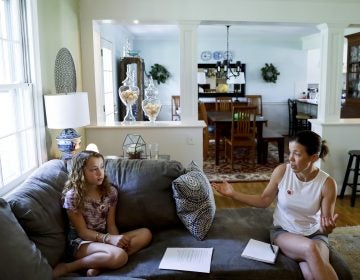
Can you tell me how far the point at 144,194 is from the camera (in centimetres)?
245

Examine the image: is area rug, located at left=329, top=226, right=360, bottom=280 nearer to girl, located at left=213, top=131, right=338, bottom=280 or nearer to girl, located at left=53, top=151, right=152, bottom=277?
girl, located at left=213, top=131, right=338, bottom=280

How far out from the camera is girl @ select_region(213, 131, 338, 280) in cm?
205

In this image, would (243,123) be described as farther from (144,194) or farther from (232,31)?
(144,194)

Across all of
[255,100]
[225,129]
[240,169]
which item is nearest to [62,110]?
[240,169]

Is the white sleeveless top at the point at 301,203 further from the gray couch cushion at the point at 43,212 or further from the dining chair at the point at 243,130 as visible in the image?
the dining chair at the point at 243,130

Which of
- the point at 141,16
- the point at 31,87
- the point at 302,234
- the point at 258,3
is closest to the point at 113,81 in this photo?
the point at 141,16

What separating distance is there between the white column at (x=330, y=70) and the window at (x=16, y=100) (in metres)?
3.22

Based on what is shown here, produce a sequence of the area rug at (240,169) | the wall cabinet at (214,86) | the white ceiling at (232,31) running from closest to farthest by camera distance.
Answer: the area rug at (240,169)
the white ceiling at (232,31)
the wall cabinet at (214,86)

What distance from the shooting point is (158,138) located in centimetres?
408

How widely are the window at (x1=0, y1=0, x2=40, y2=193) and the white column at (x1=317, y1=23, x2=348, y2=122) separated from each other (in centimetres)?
322

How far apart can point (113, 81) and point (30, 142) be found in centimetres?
355

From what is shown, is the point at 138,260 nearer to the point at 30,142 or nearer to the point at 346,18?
the point at 30,142

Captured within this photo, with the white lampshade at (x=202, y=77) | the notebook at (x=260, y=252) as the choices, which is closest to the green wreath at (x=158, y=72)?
the white lampshade at (x=202, y=77)

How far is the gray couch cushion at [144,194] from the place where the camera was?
2.40 metres
